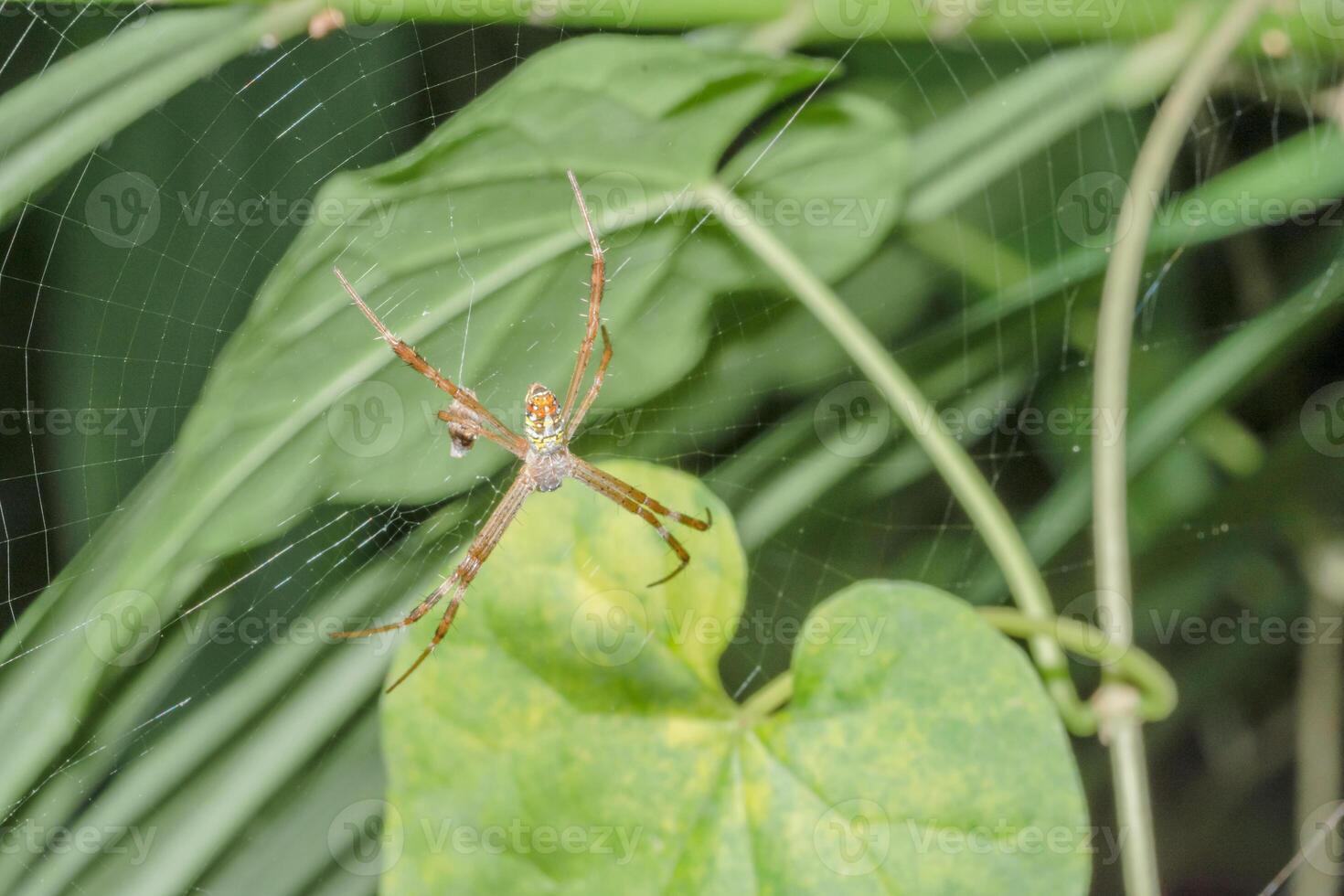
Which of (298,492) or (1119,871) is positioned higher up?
(298,492)

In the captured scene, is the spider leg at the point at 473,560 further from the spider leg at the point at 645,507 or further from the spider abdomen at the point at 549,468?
the spider leg at the point at 645,507

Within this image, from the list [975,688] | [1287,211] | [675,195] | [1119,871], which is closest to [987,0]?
[675,195]

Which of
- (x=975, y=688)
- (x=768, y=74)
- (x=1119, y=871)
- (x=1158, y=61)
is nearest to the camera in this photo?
(x=975, y=688)

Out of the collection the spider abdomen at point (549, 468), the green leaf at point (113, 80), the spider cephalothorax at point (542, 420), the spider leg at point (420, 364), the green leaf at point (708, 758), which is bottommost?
the green leaf at point (708, 758)

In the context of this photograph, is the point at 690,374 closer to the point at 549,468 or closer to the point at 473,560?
the point at 549,468

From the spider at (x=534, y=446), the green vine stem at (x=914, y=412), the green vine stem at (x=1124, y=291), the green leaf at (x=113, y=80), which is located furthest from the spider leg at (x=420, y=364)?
the green vine stem at (x=1124, y=291)

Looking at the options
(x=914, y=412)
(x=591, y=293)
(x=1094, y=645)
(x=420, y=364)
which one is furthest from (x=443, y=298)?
(x=1094, y=645)

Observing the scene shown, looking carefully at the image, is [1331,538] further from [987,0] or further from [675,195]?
[675,195]

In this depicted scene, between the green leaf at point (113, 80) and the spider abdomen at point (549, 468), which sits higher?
the green leaf at point (113, 80)
